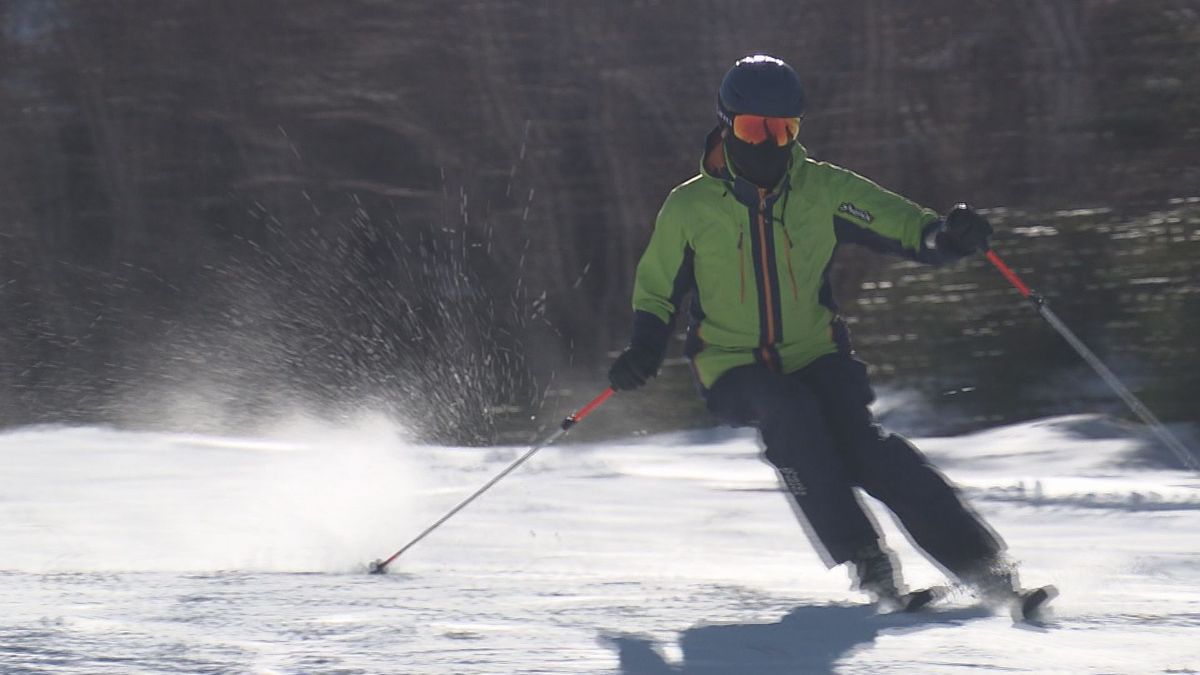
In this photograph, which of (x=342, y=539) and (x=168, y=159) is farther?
(x=168, y=159)

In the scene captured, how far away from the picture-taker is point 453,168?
1150cm

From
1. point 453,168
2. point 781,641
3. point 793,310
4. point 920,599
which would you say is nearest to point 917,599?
point 920,599

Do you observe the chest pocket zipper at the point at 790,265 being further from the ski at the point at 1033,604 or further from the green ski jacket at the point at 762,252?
the ski at the point at 1033,604

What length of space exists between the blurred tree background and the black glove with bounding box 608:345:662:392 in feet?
15.3

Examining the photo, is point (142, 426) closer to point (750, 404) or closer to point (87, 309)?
point (87, 309)

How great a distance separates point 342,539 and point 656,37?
7405 mm

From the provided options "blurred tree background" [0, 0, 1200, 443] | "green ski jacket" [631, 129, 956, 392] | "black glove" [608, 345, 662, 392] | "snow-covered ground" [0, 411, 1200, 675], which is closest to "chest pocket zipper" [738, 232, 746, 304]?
"green ski jacket" [631, 129, 956, 392]

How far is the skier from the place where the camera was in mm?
3750

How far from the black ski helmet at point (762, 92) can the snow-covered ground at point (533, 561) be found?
3.58 ft

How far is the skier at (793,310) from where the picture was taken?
12.3ft

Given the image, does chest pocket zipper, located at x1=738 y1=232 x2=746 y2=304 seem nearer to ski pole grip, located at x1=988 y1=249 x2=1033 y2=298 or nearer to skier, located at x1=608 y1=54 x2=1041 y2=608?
skier, located at x1=608 y1=54 x2=1041 y2=608

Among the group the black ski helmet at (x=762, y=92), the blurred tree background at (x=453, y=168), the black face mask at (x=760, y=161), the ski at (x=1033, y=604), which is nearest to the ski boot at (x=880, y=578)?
the ski at (x=1033, y=604)

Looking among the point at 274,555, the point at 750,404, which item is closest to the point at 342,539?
the point at 274,555

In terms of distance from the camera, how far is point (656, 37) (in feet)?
37.8
